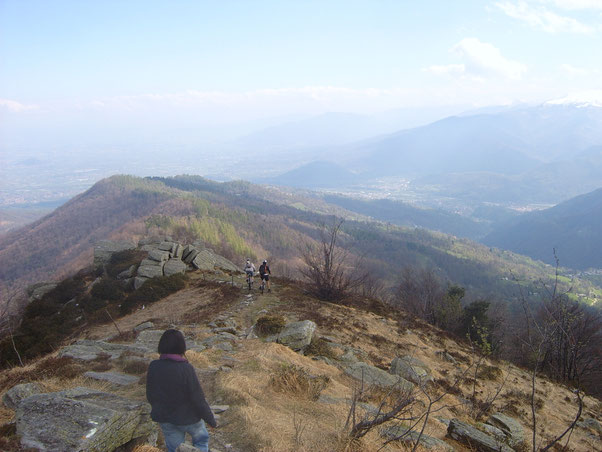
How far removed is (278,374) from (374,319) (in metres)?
10.3

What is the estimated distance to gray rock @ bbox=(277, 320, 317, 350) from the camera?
11.6m

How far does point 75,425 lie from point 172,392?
1.21 m

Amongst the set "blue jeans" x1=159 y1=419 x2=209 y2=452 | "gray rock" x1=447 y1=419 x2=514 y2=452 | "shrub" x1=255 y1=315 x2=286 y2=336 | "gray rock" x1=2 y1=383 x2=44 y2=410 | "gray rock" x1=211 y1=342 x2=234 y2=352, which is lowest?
"shrub" x1=255 y1=315 x2=286 y2=336

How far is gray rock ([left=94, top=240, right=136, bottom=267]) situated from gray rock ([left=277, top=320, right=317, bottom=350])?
21.9 metres

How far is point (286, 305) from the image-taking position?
1717 cm

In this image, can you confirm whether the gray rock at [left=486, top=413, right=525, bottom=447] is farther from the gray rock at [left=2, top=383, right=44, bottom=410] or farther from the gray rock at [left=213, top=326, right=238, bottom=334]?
the gray rock at [left=2, top=383, right=44, bottom=410]

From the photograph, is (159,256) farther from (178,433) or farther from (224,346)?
(178,433)

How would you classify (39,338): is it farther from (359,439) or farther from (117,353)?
(359,439)

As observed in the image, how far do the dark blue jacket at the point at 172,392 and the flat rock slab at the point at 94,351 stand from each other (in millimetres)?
5957

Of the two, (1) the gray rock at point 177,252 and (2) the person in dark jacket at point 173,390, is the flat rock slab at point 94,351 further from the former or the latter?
(1) the gray rock at point 177,252

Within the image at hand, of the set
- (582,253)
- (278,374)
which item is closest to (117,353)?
(278,374)

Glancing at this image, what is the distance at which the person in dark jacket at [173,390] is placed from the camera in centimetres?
450

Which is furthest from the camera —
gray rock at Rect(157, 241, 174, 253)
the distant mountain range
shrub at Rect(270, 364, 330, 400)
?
the distant mountain range

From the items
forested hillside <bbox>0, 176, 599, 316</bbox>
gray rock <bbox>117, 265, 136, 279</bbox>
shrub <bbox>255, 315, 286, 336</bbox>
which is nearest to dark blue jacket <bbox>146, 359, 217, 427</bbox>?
shrub <bbox>255, 315, 286, 336</bbox>
